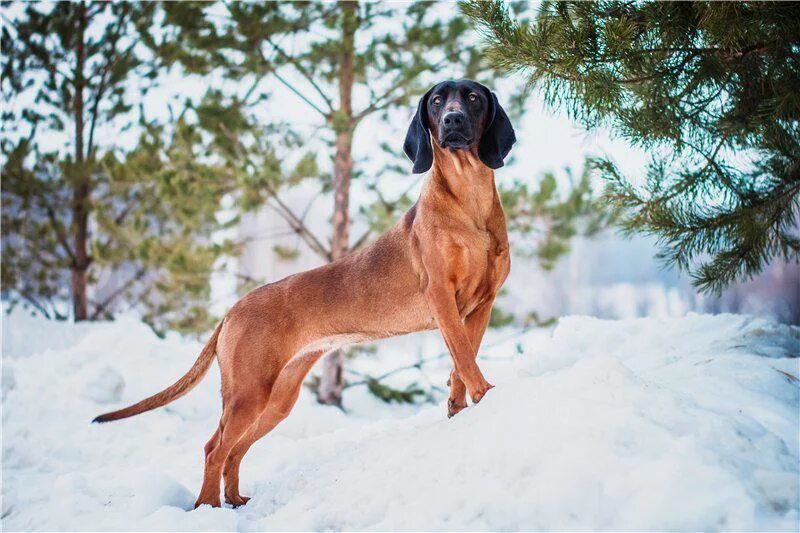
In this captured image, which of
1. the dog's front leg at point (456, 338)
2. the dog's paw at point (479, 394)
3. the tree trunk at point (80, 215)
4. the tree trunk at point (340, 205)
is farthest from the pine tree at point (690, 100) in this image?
the tree trunk at point (80, 215)

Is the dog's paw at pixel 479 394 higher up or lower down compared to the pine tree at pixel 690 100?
lower down

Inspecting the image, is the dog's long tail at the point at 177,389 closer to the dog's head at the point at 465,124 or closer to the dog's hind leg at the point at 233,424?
the dog's hind leg at the point at 233,424

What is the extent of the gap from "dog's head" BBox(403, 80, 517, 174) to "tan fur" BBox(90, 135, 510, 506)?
9 centimetres

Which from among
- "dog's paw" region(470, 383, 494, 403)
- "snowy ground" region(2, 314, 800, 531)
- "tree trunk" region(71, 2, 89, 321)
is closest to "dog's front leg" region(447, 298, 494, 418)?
"snowy ground" region(2, 314, 800, 531)

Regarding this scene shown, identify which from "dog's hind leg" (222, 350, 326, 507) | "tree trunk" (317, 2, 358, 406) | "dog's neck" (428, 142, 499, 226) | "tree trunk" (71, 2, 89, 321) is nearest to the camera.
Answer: "dog's neck" (428, 142, 499, 226)

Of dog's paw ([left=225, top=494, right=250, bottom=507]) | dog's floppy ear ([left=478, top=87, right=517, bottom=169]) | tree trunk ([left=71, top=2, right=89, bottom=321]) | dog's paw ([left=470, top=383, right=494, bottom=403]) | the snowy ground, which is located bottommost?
dog's paw ([left=225, top=494, right=250, bottom=507])

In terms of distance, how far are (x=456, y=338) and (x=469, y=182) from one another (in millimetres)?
879

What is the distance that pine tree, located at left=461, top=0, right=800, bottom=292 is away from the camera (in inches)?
127

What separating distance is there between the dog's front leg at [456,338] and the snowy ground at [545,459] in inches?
7.3

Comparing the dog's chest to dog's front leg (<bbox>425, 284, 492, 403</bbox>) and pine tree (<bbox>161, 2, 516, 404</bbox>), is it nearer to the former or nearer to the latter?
dog's front leg (<bbox>425, 284, 492, 403</bbox>)

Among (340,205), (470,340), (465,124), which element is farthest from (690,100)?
(340,205)

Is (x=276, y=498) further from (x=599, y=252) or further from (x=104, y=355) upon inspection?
(x=599, y=252)

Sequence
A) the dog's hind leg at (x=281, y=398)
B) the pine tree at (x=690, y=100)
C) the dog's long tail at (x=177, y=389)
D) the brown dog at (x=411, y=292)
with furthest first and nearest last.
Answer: the dog's hind leg at (x=281, y=398) → the dog's long tail at (x=177, y=389) → the brown dog at (x=411, y=292) → the pine tree at (x=690, y=100)

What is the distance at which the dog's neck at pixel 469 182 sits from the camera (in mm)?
3572
